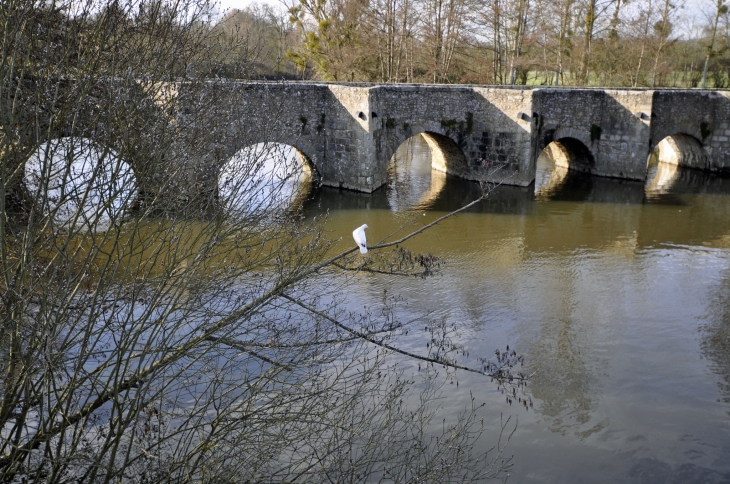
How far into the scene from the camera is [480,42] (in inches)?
973

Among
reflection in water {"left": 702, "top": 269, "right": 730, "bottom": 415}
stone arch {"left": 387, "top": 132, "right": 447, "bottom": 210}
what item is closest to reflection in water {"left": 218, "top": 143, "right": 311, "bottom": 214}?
reflection in water {"left": 702, "top": 269, "right": 730, "bottom": 415}

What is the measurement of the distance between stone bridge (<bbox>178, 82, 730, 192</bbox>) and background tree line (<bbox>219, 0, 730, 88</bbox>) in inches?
188

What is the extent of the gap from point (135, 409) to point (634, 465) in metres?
4.32

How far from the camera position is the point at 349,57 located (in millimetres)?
22125

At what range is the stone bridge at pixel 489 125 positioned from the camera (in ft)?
51.2

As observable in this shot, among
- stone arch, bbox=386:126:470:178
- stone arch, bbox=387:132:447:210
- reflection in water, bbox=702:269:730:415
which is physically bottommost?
reflection in water, bbox=702:269:730:415

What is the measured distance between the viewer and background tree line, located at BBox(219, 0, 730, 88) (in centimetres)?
2233

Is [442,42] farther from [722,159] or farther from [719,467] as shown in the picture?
[719,467]

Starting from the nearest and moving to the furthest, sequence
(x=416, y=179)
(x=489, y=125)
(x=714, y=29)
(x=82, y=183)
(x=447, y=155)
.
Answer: (x=82, y=183) → (x=489, y=125) → (x=416, y=179) → (x=447, y=155) → (x=714, y=29)

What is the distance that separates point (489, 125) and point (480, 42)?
8.94 metres

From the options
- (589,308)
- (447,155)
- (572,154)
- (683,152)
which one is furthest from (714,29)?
(589,308)

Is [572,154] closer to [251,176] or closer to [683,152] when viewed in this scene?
[683,152]

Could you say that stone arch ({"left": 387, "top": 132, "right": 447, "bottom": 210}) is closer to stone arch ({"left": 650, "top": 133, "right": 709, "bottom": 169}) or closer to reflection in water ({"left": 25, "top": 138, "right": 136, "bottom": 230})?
stone arch ({"left": 650, "top": 133, "right": 709, "bottom": 169})

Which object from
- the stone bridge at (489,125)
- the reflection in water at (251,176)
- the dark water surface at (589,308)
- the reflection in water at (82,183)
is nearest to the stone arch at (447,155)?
the stone bridge at (489,125)
